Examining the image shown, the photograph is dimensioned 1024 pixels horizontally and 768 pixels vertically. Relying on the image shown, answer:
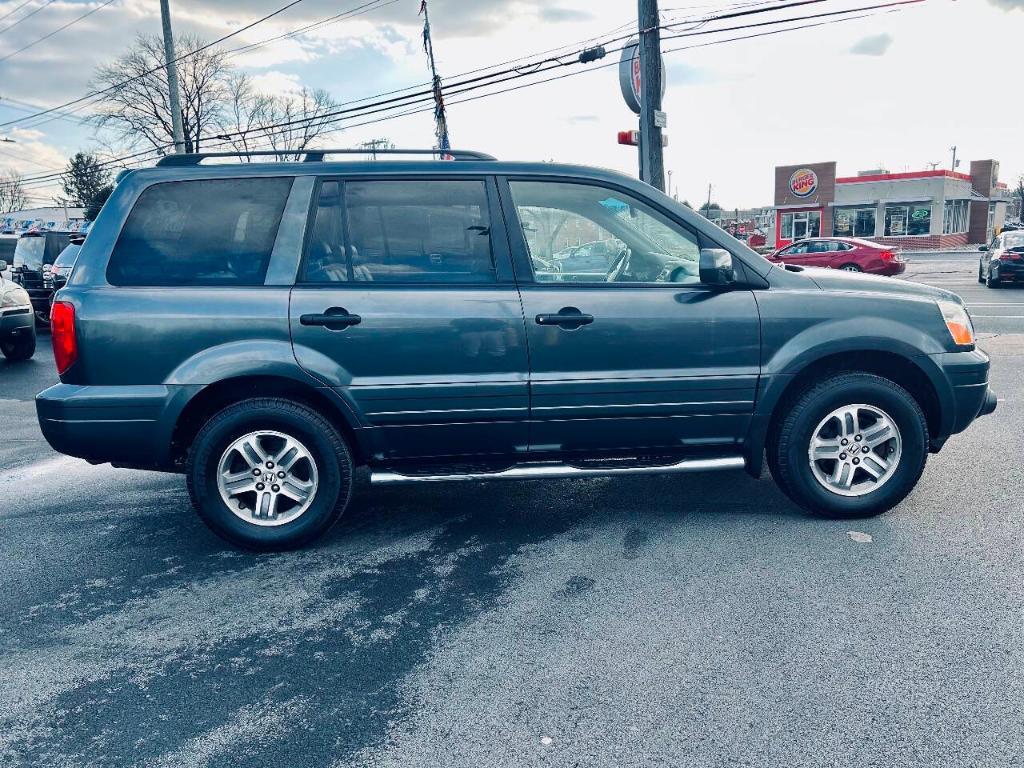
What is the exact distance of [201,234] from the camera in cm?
403

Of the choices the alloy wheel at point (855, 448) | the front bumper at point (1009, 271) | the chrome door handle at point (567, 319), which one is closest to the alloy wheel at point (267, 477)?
the chrome door handle at point (567, 319)

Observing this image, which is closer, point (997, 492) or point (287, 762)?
point (287, 762)

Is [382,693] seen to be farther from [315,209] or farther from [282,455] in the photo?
[315,209]

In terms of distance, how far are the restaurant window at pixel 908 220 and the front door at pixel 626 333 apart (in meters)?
53.3

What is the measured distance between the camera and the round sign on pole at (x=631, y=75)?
15219 mm

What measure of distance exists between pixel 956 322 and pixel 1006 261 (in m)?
19.2

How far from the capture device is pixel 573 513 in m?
4.64

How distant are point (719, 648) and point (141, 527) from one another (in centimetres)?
323

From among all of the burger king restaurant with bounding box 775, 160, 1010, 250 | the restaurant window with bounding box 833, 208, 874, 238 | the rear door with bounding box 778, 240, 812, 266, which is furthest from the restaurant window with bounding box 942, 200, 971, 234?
the rear door with bounding box 778, 240, 812, 266

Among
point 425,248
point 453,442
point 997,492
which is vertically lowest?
point 997,492

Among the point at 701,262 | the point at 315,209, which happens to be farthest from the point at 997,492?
the point at 315,209

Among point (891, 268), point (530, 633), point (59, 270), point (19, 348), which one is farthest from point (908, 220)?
point (530, 633)

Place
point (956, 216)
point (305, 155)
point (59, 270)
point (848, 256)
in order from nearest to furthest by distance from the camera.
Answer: point (305, 155) → point (59, 270) → point (848, 256) → point (956, 216)

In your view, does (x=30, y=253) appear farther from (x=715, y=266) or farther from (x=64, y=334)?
(x=715, y=266)
